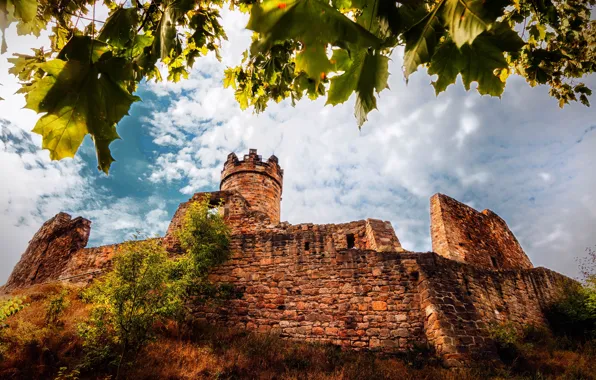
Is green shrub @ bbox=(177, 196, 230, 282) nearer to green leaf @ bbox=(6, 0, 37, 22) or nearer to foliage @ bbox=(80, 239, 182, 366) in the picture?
foliage @ bbox=(80, 239, 182, 366)

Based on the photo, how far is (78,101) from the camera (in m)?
1.15

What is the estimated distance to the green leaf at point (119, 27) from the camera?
1.37m

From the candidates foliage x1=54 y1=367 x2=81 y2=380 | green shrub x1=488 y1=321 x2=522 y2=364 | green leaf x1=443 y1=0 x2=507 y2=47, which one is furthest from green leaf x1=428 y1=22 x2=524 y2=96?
green shrub x1=488 y1=321 x2=522 y2=364

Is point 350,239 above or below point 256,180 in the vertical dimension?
below

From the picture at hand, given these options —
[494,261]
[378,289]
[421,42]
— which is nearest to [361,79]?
[421,42]

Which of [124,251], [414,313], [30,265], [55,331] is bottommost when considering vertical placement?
[55,331]

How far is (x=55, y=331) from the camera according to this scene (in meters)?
7.71

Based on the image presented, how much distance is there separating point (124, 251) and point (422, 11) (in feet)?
27.0

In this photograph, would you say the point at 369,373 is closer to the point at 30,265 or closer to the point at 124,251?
the point at 124,251

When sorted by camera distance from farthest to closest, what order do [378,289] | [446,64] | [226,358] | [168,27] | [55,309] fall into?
[378,289] → [55,309] → [226,358] → [168,27] → [446,64]

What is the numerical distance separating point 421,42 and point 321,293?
30.2ft

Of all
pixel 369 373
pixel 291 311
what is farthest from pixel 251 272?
pixel 369 373

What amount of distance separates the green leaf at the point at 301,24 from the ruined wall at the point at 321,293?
9058 millimetres

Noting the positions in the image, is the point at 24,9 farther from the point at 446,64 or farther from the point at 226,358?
the point at 226,358
